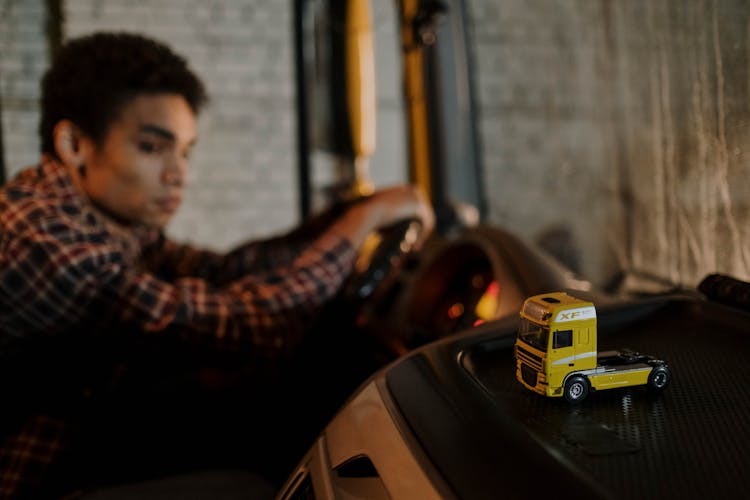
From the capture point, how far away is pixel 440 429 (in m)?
0.61

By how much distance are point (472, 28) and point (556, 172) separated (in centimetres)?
50

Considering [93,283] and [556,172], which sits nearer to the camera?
[93,283]

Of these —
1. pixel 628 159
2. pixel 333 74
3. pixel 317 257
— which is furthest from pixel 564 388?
pixel 333 74

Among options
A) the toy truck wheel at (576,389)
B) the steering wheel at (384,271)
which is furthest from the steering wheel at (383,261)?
the toy truck wheel at (576,389)

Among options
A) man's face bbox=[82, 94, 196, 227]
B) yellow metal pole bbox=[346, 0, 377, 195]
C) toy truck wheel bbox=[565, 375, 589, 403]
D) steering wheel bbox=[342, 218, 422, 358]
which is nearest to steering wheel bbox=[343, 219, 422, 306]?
steering wheel bbox=[342, 218, 422, 358]

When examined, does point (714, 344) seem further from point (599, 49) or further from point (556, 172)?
point (556, 172)

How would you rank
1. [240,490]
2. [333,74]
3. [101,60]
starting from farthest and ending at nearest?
[333,74], [101,60], [240,490]

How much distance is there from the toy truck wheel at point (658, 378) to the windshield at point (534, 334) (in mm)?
106

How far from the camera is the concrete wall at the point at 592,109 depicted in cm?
103

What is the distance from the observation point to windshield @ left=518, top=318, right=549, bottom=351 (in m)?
0.62

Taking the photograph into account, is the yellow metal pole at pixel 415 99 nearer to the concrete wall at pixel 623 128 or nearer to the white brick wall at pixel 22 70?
the concrete wall at pixel 623 128

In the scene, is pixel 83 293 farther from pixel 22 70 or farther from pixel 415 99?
pixel 415 99

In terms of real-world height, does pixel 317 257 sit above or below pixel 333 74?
below

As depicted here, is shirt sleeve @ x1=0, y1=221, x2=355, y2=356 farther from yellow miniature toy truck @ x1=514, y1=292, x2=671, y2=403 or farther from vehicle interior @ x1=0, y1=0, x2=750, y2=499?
yellow miniature toy truck @ x1=514, y1=292, x2=671, y2=403
